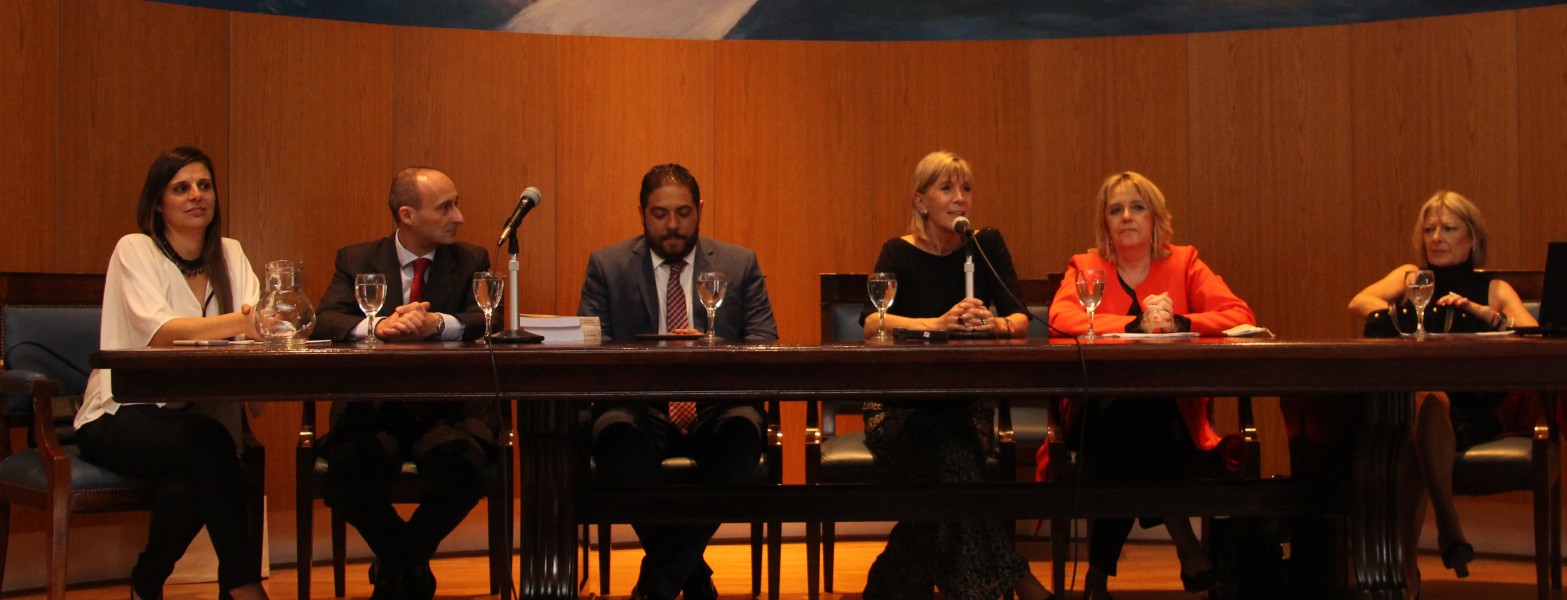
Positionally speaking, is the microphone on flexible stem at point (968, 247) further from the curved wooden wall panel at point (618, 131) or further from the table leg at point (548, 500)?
the curved wooden wall panel at point (618, 131)

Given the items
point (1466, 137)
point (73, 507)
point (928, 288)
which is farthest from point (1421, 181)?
point (73, 507)

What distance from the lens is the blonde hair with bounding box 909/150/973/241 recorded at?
146 inches

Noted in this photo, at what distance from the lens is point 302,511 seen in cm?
352

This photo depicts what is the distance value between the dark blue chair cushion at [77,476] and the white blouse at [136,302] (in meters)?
0.13

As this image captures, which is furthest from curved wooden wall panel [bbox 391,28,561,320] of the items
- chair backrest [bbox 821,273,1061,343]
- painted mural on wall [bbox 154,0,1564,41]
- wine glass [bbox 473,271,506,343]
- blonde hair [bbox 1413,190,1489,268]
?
blonde hair [bbox 1413,190,1489,268]

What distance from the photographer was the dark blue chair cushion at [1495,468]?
3.63 m

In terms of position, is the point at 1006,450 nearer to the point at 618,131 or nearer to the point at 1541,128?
the point at 618,131

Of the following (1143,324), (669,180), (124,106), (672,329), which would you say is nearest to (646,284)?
(672,329)

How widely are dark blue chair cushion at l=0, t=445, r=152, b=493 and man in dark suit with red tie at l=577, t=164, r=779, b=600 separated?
110cm

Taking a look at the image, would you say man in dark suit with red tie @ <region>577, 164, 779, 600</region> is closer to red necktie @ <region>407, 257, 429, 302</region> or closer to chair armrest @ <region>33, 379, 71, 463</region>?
red necktie @ <region>407, 257, 429, 302</region>

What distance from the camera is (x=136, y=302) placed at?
340 centimetres

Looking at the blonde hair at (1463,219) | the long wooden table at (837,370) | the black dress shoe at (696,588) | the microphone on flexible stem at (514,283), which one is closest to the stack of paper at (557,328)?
the microphone on flexible stem at (514,283)

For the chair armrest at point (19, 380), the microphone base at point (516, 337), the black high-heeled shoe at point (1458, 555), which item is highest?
the microphone base at point (516, 337)

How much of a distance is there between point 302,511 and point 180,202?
0.84 metres
